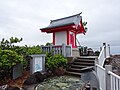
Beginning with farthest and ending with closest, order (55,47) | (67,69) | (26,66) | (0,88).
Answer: (55,47)
(67,69)
(26,66)
(0,88)

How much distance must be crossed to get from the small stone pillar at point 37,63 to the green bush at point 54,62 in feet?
1.34

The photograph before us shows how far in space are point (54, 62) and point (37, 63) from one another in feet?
3.72

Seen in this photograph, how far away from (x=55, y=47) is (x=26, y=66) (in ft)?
9.41

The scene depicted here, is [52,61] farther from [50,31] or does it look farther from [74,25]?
[50,31]

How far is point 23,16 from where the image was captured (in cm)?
1414

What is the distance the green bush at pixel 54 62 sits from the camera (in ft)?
31.8

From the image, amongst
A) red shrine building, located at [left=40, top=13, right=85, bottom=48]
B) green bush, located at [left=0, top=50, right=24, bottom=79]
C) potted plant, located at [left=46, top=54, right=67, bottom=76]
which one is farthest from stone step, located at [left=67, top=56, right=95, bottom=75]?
green bush, located at [left=0, top=50, right=24, bottom=79]

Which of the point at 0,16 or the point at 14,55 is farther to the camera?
the point at 0,16

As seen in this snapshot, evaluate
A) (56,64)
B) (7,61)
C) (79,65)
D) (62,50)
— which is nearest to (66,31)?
(62,50)

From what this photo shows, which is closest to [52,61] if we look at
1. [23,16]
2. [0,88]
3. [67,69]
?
[67,69]

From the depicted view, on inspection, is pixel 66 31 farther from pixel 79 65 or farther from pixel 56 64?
pixel 56 64

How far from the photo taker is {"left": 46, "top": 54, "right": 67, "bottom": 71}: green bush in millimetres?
9683

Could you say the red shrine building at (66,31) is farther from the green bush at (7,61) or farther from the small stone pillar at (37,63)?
the green bush at (7,61)

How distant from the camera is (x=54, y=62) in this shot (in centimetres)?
977
